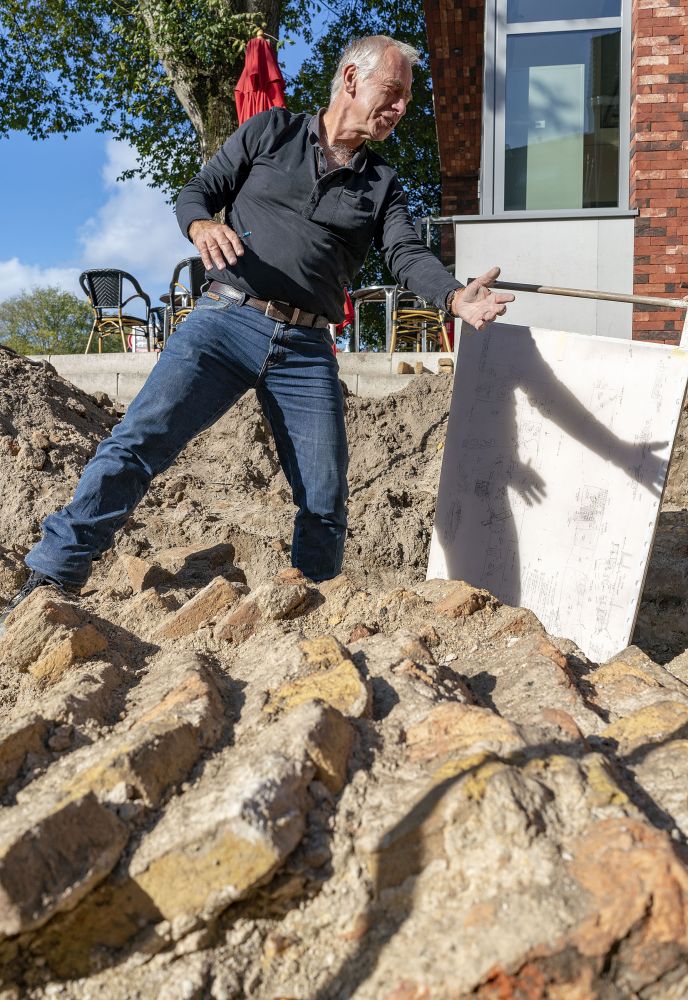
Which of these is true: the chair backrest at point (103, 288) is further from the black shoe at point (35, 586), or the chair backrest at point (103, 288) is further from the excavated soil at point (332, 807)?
the excavated soil at point (332, 807)

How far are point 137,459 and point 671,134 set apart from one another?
5.78 meters

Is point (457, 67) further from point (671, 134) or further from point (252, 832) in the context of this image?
point (252, 832)

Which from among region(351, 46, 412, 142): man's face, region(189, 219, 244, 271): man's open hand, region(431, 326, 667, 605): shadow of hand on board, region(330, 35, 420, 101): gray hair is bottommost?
region(431, 326, 667, 605): shadow of hand on board

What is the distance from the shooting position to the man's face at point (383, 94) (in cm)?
294

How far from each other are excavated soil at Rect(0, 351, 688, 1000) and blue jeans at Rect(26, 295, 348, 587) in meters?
0.34

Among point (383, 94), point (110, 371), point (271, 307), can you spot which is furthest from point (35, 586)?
point (110, 371)

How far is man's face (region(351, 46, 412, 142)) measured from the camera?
2.94m

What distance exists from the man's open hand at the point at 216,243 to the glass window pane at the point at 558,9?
5.72 meters

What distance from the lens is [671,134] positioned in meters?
6.85

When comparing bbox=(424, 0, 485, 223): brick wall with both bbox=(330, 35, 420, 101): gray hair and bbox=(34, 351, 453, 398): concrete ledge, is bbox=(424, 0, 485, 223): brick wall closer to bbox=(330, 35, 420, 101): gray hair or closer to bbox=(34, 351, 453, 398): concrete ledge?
bbox=(34, 351, 453, 398): concrete ledge

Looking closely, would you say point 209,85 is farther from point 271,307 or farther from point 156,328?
point 271,307

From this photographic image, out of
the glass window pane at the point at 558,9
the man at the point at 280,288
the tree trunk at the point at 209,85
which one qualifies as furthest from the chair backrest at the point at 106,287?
the man at the point at 280,288

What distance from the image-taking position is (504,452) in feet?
11.0

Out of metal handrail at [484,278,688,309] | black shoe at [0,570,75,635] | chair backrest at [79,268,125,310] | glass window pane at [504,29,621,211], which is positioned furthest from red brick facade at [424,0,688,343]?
chair backrest at [79,268,125,310]
